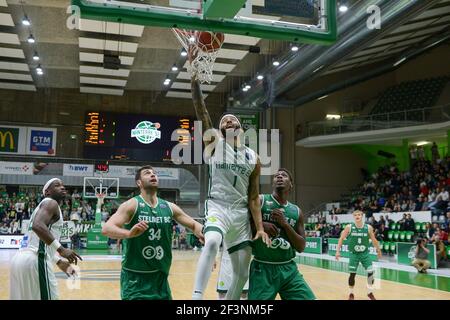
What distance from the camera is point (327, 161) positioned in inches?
1176

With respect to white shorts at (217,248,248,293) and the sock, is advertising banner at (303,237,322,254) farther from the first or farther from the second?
the sock

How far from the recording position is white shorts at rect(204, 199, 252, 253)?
14.8 feet

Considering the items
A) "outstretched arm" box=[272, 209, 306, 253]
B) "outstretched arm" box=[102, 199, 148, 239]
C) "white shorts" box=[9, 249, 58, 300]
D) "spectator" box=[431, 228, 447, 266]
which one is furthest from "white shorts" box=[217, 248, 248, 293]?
"spectator" box=[431, 228, 447, 266]

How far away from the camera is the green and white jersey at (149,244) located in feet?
13.5

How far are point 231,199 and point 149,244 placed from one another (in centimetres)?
91

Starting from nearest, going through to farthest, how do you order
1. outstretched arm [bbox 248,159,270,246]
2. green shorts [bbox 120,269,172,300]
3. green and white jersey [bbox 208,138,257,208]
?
green shorts [bbox 120,269,172,300] < outstretched arm [bbox 248,159,270,246] < green and white jersey [bbox 208,138,257,208]

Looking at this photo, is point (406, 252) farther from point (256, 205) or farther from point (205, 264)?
point (205, 264)

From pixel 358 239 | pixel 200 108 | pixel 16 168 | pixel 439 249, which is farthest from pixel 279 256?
pixel 16 168

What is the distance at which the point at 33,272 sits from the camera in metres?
5.03

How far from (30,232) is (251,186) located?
2.34 metres

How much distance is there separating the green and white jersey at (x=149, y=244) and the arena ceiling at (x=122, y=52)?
13.0 meters

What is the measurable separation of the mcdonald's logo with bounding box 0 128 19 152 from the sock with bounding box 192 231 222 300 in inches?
958

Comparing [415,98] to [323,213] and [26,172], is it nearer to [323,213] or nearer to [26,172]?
[323,213]
